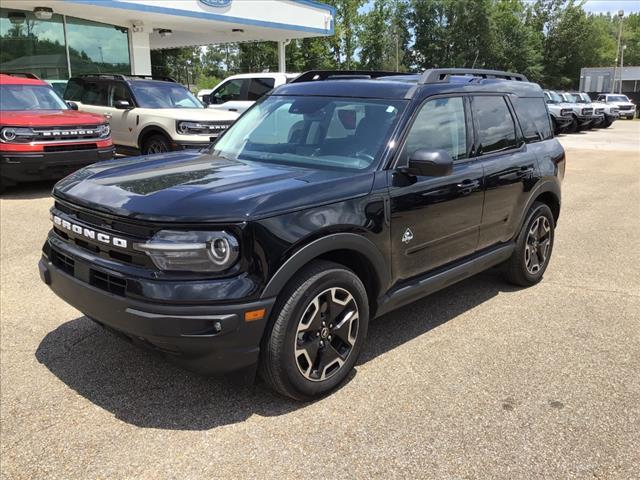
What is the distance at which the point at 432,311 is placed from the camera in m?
4.75

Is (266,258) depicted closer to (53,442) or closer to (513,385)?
(53,442)

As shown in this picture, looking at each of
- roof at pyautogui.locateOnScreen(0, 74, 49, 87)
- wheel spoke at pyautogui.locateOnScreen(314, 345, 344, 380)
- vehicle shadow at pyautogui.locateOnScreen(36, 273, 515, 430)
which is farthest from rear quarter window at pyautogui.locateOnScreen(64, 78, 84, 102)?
wheel spoke at pyautogui.locateOnScreen(314, 345, 344, 380)

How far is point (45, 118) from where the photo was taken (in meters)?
9.24

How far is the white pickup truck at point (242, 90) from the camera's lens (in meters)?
13.8

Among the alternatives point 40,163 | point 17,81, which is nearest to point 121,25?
point 17,81

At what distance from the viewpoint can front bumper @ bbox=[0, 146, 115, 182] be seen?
8719 mm

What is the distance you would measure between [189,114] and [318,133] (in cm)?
701

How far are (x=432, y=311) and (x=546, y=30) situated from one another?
8336cm

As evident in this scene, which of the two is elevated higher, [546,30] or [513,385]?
[546,30]

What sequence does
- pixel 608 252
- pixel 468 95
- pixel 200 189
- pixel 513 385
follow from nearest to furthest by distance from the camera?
pixel 200 189
pixel 513 385
pixel 468 95
pixel 608 252

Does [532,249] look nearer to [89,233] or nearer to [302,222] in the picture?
[302,222]

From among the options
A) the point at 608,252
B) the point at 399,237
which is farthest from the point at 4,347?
the point at 608,252

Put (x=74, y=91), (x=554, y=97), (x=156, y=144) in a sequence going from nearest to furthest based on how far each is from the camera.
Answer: (x=156, y=144)
(x=74, y=91)
(x=554, y=97)

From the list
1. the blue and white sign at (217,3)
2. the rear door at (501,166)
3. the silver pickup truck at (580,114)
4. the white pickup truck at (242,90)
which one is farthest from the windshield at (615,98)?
the rear door at (501,166)
